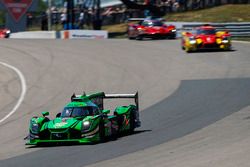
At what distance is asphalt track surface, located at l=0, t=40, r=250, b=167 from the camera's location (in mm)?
14445

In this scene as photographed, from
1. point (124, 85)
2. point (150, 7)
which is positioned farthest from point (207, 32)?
point (150, 7)

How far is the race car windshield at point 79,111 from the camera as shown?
597 inches

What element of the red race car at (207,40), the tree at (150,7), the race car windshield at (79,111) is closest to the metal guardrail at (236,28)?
the red race car at (207,40)

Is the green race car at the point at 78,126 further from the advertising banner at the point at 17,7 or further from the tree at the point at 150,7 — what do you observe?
the tree at the point at 150,7

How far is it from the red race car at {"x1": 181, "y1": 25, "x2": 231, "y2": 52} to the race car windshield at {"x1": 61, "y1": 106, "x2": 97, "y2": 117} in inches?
686

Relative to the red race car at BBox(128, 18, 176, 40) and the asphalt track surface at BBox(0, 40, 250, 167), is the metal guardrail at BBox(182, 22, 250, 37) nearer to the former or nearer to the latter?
the red race car at BBox(128, 18, 176, 40)

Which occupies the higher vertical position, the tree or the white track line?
the white track line

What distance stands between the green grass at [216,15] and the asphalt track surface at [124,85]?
893 cm

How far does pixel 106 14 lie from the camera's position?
57312mm

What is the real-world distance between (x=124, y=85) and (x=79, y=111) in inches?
370

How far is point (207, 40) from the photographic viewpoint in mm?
32062

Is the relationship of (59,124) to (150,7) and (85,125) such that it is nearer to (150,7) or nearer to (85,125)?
(85,125)

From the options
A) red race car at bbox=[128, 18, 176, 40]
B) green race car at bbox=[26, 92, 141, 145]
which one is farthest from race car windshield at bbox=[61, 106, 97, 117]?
red race car at bbox=[128, 18, 176, 40]

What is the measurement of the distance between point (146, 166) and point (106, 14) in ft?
153
